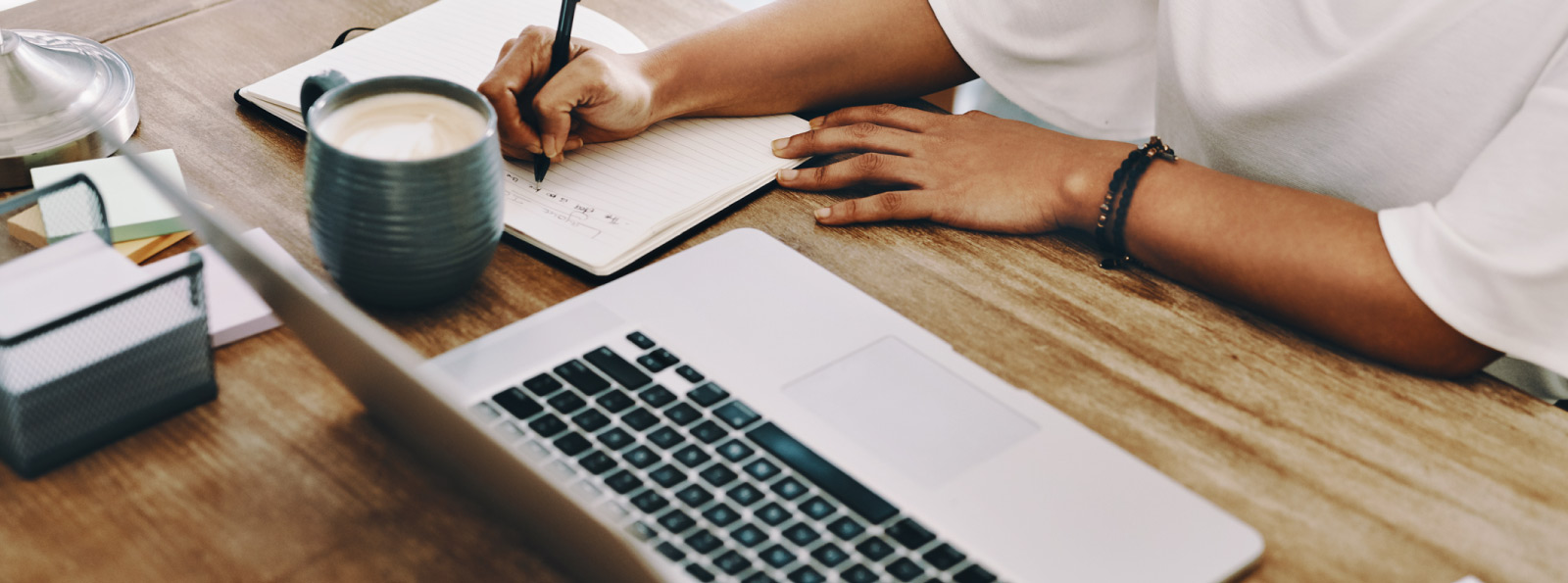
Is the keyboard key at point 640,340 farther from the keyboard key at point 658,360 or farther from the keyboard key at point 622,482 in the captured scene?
the keyboard key at point 622,482

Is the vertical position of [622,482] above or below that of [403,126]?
below

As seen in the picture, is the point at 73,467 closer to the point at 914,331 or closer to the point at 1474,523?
the point at 914,331

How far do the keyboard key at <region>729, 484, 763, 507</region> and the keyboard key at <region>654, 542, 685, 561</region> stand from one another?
0.04 meters

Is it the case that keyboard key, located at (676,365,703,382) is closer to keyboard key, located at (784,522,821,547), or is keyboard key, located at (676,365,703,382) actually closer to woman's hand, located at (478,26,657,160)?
keyboard key, located at (784,522,821,547)

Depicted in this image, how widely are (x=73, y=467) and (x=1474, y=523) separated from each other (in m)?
0.76

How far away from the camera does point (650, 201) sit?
31.8 inches

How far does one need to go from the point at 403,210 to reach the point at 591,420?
0.16 metres

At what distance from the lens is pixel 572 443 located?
57 centimetres

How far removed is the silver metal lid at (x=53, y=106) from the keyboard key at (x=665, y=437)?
1.55ft

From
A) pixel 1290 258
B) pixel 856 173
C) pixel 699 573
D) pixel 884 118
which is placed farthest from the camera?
pixel 884 118

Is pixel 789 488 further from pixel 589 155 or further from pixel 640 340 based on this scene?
pixel 589 155

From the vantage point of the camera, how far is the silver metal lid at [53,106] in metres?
0.77

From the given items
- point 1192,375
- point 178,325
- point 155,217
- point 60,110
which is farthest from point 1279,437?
point 60,110

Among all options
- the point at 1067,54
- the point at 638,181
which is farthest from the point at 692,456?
the point at 1067,54
